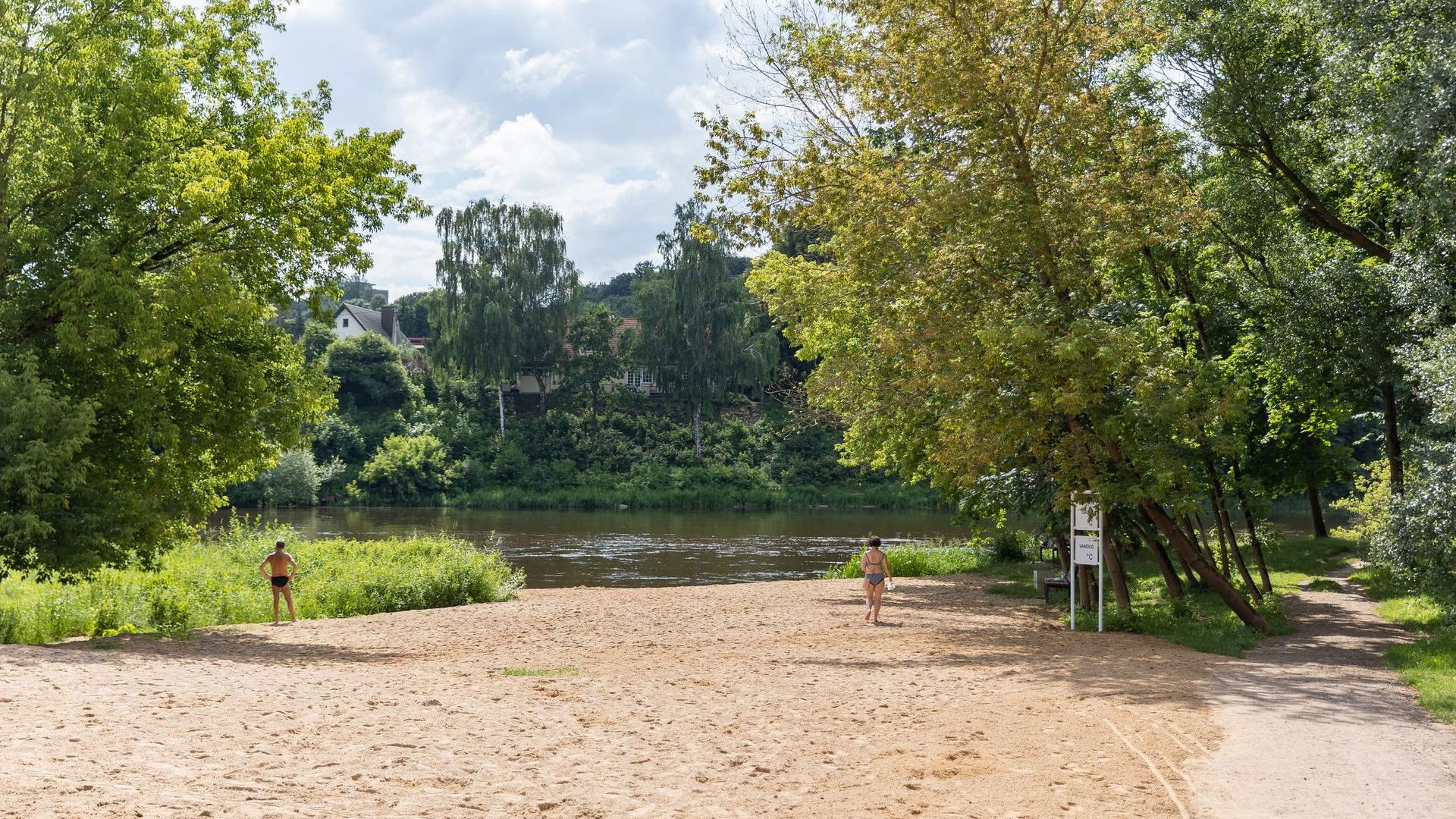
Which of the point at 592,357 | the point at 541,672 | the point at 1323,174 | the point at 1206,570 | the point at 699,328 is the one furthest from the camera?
the point at 592,357

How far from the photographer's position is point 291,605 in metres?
19.0

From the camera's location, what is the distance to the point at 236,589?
70.9ft

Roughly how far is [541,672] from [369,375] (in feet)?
224

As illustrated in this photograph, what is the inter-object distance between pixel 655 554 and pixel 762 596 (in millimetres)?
16406

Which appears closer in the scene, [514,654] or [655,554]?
[514,654]

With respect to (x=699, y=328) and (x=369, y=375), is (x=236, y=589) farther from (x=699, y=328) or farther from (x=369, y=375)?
(x=369, y=375)

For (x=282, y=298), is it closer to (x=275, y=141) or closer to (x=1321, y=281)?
(x=275, y=141)

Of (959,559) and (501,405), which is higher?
(501,405)

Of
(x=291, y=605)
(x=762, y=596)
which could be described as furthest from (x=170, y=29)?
(x=762, y=596)

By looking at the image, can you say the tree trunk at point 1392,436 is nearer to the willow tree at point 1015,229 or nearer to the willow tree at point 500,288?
the willow tree at point 1015,229

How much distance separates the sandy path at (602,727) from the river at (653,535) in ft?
47.3

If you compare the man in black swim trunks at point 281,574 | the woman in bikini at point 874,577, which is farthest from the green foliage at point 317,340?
the woman in bikini at point 874,577

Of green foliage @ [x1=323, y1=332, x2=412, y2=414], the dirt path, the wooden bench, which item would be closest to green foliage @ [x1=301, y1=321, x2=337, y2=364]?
green foliage @ [x1=323, y1=332, x2=412, y2=414]

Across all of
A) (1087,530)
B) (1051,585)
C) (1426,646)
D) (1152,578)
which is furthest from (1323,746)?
(1152,578)
